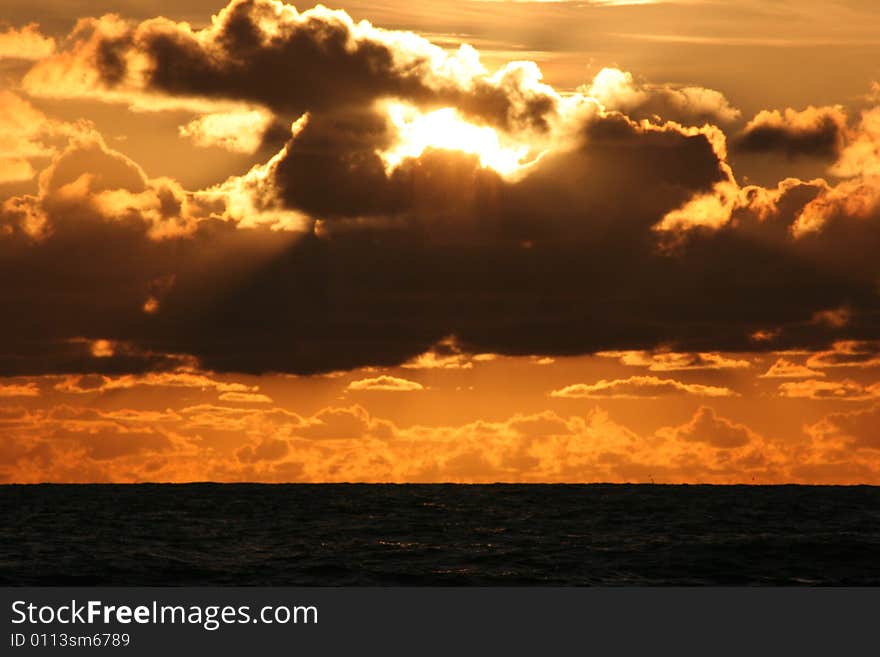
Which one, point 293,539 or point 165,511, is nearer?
point 293,539

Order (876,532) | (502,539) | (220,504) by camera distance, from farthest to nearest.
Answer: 1. (220,504)
2. (876,532)
3. (502,539)

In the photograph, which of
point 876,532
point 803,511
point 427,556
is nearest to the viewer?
point 427,556

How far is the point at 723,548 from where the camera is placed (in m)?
87.9

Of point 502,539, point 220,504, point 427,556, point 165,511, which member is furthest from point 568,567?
point 220,504

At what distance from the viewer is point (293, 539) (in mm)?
101062

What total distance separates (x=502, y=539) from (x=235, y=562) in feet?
74.9

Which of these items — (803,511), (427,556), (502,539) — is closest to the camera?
(427,556)

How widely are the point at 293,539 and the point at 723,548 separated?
32.3 m

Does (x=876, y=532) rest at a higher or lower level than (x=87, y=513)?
lower

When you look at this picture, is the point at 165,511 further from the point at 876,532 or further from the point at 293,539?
the point at 876,532
